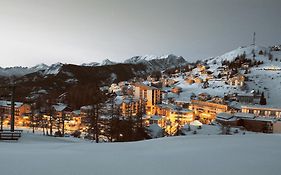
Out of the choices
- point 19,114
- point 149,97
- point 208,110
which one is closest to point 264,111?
point 208,110

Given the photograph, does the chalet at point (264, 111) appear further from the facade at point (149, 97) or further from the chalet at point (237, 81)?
the chalet at point (237, 81)

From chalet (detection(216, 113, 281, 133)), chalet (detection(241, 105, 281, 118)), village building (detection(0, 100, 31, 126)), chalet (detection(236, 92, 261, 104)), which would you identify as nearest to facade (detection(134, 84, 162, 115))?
chalet (detection(216, 113, 281, 133))

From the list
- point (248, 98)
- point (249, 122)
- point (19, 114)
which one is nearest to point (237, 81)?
point (248, 98)

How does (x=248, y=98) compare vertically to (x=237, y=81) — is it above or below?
below

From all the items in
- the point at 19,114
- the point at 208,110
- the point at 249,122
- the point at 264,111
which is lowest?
the point at 249,122

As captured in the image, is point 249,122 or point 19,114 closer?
point 249,122

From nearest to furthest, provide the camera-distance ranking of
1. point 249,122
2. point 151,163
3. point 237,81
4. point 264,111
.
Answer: point 151,163
point 249,122
point 264,111
point 237,81

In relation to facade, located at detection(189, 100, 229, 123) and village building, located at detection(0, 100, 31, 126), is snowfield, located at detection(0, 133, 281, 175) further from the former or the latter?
facade, located at detection(189, 100, 229, 123)

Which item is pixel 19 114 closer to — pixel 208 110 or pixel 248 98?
pixel 208 110

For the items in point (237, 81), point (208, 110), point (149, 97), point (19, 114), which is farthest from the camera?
point (237, 81)

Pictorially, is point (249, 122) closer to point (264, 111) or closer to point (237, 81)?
point (264, 111)

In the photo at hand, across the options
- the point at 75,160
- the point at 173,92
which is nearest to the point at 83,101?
the point at 173,92

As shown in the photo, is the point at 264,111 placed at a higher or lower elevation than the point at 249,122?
higher

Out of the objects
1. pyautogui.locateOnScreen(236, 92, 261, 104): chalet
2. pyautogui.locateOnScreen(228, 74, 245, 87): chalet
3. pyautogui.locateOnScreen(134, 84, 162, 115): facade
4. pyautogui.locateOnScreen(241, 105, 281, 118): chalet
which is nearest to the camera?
pyautogui.locateOnScreen(241, 105, 281, 118): chalet
